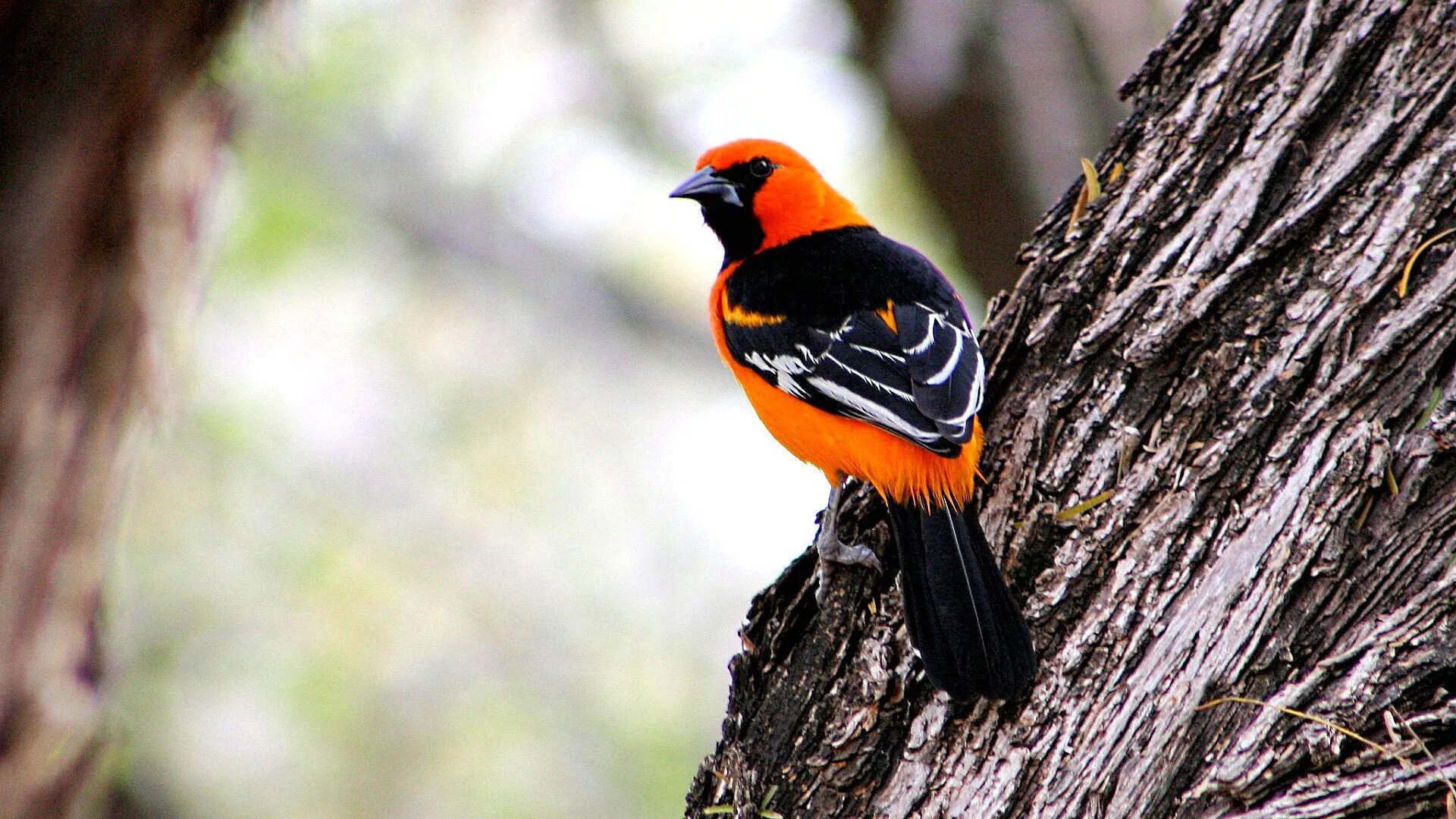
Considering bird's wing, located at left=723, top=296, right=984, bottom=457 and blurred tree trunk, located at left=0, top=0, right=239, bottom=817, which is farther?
bird's wing, located at left=723, top=296, right=984, bottom=457

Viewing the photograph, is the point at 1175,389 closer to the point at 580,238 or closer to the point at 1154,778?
the point at 1154,778

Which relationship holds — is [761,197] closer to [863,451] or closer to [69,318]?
[863,451]

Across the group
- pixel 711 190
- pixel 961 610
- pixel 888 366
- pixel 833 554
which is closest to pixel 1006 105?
pixel 711 190

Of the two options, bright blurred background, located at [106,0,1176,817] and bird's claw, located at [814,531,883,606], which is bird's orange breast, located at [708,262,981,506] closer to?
bird's claw, located at [814,531,883,606]

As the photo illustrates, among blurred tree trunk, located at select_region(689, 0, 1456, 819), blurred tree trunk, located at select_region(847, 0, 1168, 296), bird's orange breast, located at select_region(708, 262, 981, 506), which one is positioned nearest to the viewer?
blurred tree trunk, located at select_region(689, 0, 1456, 819)

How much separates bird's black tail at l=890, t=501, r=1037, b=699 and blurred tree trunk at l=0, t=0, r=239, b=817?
150 cm

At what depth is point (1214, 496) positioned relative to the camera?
2.58m

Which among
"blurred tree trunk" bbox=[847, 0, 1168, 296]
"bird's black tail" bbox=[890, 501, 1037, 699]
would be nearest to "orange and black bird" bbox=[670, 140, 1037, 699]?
"bird's black tail" bbox=[890, 501, 1037, 699]

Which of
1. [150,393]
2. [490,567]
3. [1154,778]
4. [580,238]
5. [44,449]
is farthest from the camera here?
[580,238]

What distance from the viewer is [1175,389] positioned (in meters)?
2.71

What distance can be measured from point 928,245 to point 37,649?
7938 mm

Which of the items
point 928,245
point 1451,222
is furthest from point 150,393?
point 928,245

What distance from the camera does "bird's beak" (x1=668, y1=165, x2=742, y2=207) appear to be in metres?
4.62

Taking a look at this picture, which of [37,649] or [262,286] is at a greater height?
[37,649]
